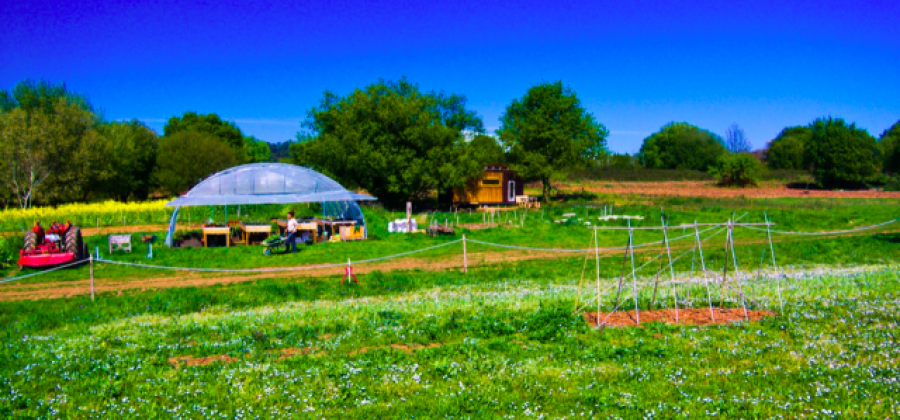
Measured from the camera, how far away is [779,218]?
→ 31.4 metres

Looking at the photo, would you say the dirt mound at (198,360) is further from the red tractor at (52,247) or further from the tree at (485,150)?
the tree at (485,150)


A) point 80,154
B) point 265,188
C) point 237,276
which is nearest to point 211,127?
point 80,154

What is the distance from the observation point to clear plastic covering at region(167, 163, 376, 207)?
84.5 feet

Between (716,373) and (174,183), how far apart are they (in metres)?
54.3

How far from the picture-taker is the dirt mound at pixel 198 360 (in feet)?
28.8

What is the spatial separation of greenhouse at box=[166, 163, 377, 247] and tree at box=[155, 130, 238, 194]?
2795 centimetres

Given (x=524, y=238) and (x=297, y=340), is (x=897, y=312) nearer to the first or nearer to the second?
(x=297, y=340)

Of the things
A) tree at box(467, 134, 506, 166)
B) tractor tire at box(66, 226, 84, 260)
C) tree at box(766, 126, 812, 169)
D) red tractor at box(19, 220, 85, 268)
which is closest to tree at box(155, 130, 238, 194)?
tree at box(467, 134, 506, 166)

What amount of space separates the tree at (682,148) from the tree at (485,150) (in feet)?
214

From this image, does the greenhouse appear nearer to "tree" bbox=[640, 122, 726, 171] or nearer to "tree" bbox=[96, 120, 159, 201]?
"tree" bbox=[96, 120, 159, 201]

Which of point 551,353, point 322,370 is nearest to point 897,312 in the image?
point 551,353

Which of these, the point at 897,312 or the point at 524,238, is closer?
the point at 897,312

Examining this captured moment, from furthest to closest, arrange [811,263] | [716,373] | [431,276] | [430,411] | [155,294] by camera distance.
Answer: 1. [811,263]
2. [431,276]
3. [155,294]
4. [716,373]
5. [430,411]

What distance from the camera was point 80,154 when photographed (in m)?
42.2
